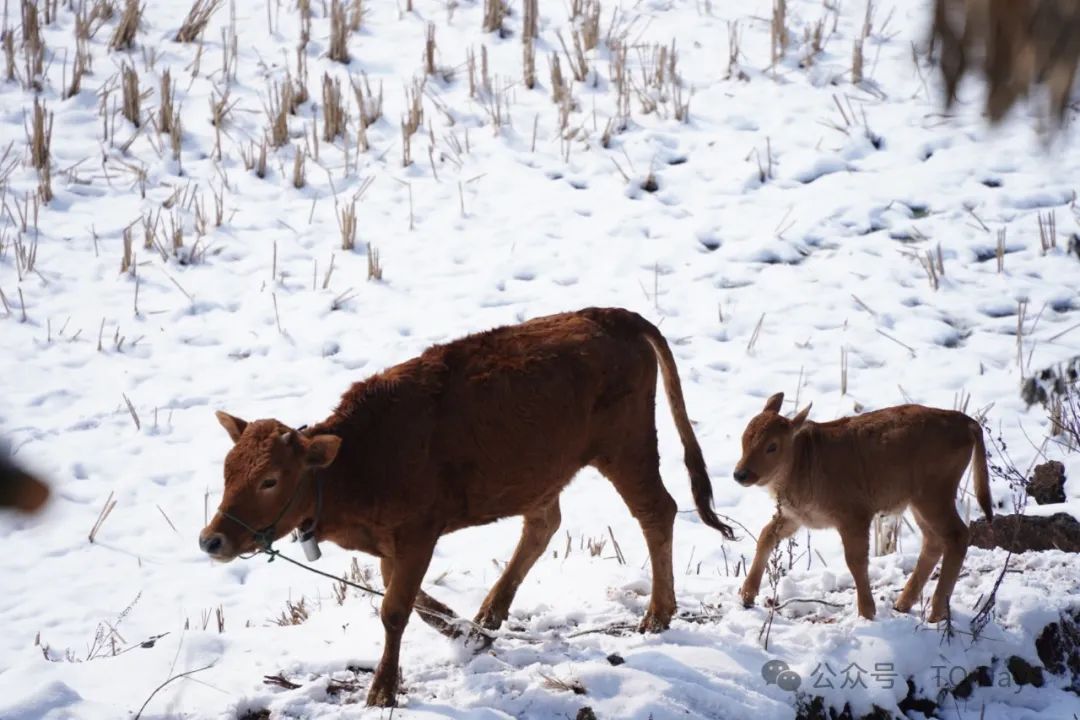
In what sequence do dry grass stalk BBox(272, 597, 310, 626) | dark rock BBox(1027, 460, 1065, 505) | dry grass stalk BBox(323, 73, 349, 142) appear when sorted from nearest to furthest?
1. dry grass stalk BBox(272, 597, 310, 626)
2. dark rock BBox(1027, 460, 1065, 505)
3. dry grass stalk BBox(323, 73, 349, 142)

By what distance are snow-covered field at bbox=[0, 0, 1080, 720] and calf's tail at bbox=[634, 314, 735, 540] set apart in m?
0.51

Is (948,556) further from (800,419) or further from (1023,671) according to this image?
(800,419)

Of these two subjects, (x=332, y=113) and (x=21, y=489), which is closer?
(x=21, y=489)

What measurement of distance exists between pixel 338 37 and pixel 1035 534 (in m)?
9.05

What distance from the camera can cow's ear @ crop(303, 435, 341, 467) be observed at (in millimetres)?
5172

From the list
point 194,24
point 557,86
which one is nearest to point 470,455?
point 557,86

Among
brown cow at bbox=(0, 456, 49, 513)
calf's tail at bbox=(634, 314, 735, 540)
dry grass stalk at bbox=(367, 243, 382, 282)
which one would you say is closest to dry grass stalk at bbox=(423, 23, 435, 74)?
dry grass stalk at bbox=(367, 243, 382, 282)

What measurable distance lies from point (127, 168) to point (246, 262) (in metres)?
1.82

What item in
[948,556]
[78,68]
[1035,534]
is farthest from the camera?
[78,68]

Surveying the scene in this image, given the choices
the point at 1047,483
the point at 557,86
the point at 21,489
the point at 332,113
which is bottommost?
the point at 1047,483

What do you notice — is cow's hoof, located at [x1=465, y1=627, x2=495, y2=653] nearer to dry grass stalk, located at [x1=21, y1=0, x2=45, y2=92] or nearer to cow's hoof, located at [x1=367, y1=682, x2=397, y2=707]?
cow's hoof, located at [x1=367, y1=682, x2=397, y2=707]

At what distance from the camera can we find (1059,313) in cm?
1002

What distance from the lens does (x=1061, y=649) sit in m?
6.04

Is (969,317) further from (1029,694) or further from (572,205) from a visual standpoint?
(1029,694)
